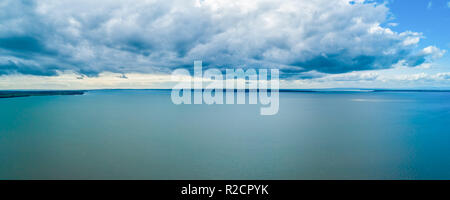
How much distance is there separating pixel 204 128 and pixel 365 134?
47.9ft

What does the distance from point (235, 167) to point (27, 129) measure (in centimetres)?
2208

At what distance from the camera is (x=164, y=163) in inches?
→ 511

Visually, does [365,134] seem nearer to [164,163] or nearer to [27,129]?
[164,163]
